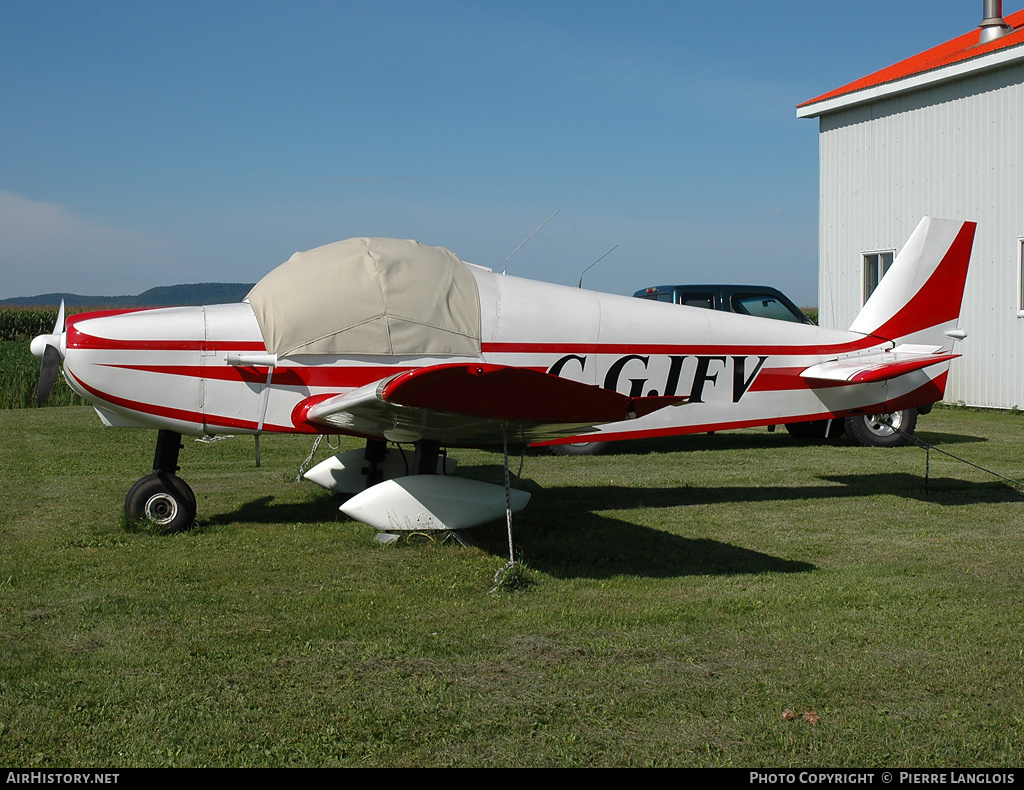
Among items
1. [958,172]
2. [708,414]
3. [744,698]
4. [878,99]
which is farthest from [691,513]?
[878,99]

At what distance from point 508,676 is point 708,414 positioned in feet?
13.0

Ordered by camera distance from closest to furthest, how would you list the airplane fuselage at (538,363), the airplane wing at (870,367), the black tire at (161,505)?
the airplane fuselage at (538,363), the black tire at (161,505), the airplane wing at (870,367)

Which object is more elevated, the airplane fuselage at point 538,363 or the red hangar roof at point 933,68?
the red hangar roof at point 933,68

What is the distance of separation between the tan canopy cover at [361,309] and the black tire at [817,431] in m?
6.89

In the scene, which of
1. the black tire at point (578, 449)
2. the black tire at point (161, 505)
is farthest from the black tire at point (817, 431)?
the black tire at point (161, 505)

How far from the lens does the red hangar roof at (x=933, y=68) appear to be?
14.3 m

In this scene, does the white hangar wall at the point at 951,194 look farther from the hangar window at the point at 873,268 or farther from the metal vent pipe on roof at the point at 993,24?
the metal vent pipe on roof at the point at 993,24

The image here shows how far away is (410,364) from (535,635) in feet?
8.51

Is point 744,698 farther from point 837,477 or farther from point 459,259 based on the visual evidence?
point 837,477

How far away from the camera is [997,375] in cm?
1465

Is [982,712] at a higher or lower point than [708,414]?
lower

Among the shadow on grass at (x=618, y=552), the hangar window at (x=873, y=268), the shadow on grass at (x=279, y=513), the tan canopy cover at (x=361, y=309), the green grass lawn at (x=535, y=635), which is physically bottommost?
the shadow on grass at (x=618, y=552)

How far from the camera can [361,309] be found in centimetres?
623

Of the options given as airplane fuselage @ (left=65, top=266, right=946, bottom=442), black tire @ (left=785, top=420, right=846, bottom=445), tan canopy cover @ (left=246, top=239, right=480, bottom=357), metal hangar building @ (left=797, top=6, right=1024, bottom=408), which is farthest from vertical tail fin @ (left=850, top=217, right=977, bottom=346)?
metal hangar building @ (left=797, top=6, right=1024, bottom=408)
